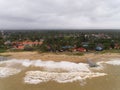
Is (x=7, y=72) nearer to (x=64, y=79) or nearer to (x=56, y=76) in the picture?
(x=56, y=76)

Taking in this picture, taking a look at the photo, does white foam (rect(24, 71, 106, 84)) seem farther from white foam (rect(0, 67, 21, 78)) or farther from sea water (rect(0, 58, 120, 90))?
white foam (rect(0, 67, 21, 78))

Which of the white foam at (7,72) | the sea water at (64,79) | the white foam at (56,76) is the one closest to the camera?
the sea water at (64,79)

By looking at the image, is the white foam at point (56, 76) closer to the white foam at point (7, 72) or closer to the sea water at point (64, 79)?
the sea water at point (64, 79)

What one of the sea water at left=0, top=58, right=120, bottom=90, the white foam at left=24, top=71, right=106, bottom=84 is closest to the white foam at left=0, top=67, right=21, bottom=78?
the sea water at left=0, top=58, right=120, bottom=90

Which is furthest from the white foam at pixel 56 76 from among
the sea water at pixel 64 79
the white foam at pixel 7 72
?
the white foam at pixel 7 72

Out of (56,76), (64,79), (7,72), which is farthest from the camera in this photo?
(7,72)

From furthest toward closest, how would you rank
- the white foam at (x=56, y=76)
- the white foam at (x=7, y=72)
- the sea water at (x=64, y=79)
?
the white foam at (x=7, y=72), the white foam at (x=56, y=76), the sea water at (x=64, y=79)

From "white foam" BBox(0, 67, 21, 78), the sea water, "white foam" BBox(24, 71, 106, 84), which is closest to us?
the sea water

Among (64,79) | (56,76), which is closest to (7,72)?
(56,76)
